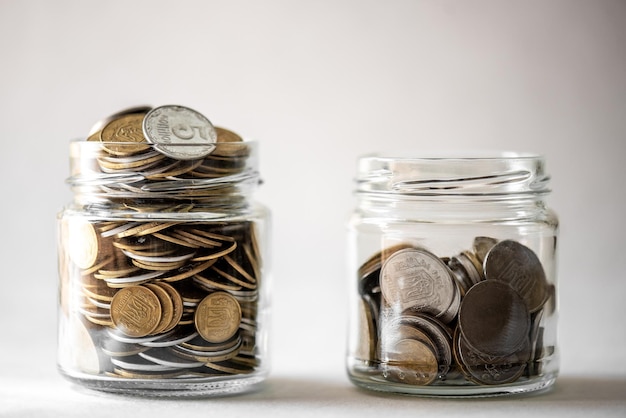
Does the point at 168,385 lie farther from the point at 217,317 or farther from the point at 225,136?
the point at 225,136

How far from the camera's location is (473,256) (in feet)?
4.78

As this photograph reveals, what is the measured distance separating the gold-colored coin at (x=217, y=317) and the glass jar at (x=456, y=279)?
0.19 m

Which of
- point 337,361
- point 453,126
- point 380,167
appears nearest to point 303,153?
point 453,126

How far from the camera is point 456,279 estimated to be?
4.71ft

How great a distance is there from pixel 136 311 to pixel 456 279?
425 mm

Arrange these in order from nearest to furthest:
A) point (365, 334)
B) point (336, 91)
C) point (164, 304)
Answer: point (164, 304) → point (365, 334) → point (336, 91)

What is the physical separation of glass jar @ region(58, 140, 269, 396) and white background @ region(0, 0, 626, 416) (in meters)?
0.66

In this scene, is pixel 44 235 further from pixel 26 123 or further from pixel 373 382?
pixel 373 382

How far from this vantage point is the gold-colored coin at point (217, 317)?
1441mm

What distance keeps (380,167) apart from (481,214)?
0.51 ft

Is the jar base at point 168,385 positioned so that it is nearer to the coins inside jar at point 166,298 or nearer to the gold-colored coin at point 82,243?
the coins inside jar at point 166,298

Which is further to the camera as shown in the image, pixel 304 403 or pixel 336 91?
pixel 336 91

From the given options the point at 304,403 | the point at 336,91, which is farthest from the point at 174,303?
the point at 336,91

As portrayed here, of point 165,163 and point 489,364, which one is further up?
point 165,163
